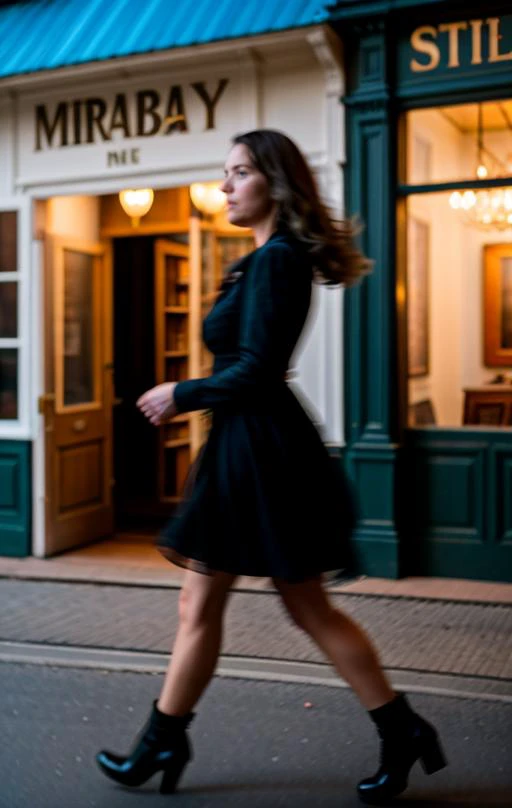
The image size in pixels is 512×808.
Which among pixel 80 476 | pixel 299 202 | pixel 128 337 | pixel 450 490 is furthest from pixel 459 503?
pixel 128 337

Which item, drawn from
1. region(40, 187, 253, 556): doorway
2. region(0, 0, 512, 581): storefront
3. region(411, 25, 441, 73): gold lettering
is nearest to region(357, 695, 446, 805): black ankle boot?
region(0, 0, 512, 581): storefront

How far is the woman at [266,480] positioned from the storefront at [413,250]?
364 centimetres

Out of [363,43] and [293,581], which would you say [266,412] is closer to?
[293,581]

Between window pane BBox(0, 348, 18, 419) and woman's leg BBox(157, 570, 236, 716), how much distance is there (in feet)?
16.8

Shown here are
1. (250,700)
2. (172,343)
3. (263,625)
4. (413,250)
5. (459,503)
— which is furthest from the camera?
(172,343)

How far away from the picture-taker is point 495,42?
6828 millimetres

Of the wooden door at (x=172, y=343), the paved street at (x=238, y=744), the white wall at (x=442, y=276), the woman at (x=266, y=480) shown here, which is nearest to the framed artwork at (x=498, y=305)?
the white wall at (x=442, y=276)

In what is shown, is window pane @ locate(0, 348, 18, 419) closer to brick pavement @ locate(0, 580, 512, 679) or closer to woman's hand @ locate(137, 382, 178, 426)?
brick pavement @ locate(0, 580, 512, 679)

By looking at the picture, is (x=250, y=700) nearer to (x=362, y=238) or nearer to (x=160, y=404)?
(x=160, y=404)

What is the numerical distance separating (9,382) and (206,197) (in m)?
2.06

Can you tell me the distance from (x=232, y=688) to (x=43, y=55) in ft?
16.2

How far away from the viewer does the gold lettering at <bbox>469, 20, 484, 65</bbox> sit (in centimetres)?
686

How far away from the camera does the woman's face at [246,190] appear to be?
138 inches

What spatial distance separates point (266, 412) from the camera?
3434mm
